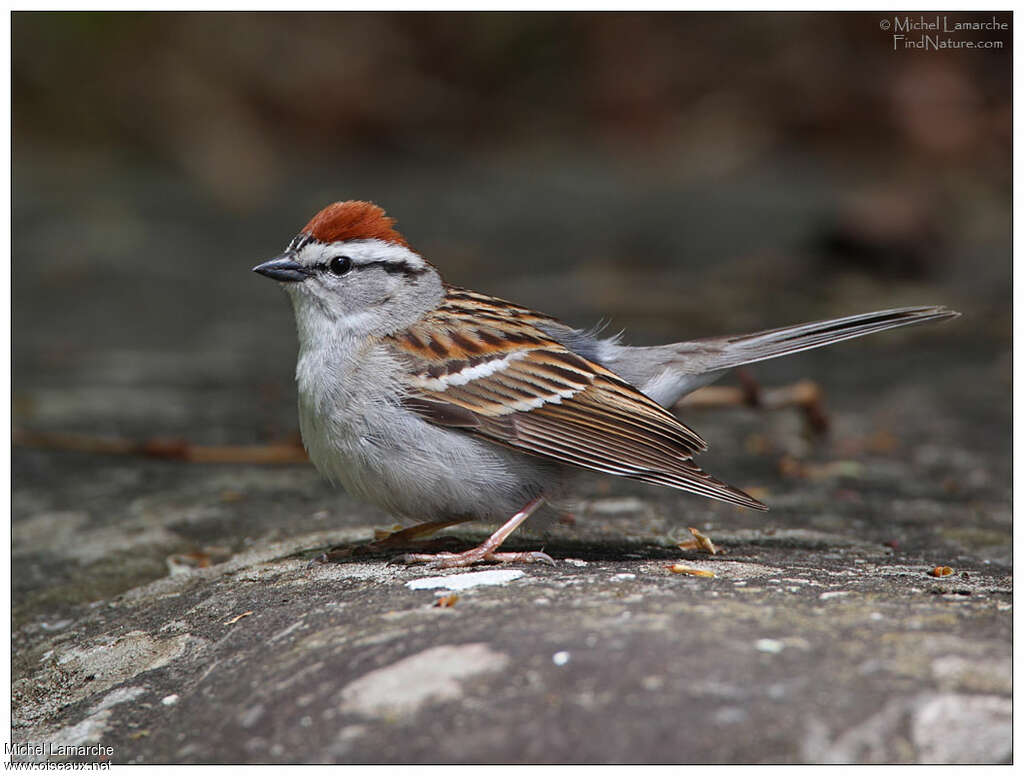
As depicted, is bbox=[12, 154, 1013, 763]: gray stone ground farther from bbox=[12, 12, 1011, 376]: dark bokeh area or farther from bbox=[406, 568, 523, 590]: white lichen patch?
bbox=[12, 12, 1011, 376]: dark bokeh area

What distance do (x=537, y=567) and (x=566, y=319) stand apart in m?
4.85

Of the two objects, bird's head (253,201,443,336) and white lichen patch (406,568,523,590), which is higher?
bird's head (253,201,443,336)

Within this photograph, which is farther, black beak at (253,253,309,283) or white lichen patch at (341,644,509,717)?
black beak at (253,253,309,283)

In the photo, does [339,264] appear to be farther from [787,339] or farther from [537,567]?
[787,339]

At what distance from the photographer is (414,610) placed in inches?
119

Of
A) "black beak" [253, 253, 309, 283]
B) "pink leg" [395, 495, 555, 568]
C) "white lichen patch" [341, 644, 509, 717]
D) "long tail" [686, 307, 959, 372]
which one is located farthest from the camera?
"long tail" [686, 307, 959, 372]

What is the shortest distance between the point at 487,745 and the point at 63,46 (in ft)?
38.2

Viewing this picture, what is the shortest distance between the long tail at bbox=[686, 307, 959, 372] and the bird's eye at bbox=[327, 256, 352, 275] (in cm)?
128

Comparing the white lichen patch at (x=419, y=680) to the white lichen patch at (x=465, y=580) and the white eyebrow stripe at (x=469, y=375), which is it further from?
the white eyebrow stripe at (x=469, y=375)

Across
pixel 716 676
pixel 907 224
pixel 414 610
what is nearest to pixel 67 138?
pixel 907 224

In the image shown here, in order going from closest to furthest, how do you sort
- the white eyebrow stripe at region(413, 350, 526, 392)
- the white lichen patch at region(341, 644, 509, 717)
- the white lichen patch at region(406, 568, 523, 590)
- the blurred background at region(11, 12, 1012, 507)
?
the white lichen patch at region(341, 644, 509, 717), the white lichen patch at region(406, 568, 523, 590), the white eyebrow stripe at region(413, 350, 526, 392), the blurred background at region(11, 12, 1012, 507)

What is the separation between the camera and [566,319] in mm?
8305

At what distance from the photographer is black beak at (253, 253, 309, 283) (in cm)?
428

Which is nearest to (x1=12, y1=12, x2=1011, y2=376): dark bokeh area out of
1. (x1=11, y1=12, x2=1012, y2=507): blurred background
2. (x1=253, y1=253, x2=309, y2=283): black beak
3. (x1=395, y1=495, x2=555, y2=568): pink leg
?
(x1=11, y1=12, x2=1012, y2=507): blurred background
